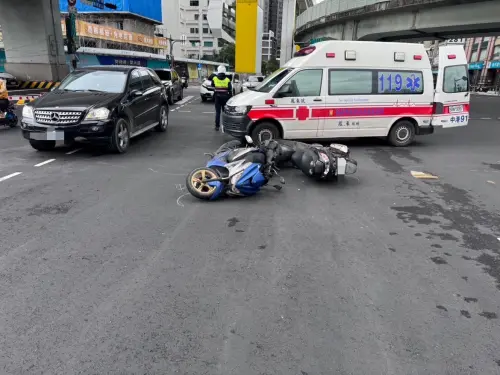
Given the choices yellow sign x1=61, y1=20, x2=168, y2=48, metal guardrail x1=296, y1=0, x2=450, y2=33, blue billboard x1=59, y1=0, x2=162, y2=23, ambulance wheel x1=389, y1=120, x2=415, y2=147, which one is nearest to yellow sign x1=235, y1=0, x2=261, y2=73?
metal guardrail x1=296, y1=0, x2=450, y2=33

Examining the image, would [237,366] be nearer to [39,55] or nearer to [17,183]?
[17,183]

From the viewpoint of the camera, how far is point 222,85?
1162 centimetres

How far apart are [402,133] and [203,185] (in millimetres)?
6601

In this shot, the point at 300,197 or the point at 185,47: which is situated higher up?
the point at 185,47

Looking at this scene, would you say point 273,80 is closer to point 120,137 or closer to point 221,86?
point 221,86

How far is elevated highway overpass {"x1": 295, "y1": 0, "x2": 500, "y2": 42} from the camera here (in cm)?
1970

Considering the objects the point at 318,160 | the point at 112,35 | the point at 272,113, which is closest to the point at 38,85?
the point at 272,113

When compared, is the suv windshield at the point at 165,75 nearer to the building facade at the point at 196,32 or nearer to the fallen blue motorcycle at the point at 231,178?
the fallen blue motorcycle at the point at 231,178

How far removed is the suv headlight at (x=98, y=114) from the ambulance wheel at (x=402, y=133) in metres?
6.94

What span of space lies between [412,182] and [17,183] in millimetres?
6692

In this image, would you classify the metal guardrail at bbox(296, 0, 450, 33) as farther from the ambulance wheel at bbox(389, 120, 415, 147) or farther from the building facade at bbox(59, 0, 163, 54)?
the building facade at bbox(59, 0, 163, 54)

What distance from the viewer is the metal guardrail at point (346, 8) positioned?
71.5 feet

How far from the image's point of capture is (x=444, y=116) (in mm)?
9984

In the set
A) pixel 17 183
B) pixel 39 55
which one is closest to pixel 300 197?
pixel 17 183
